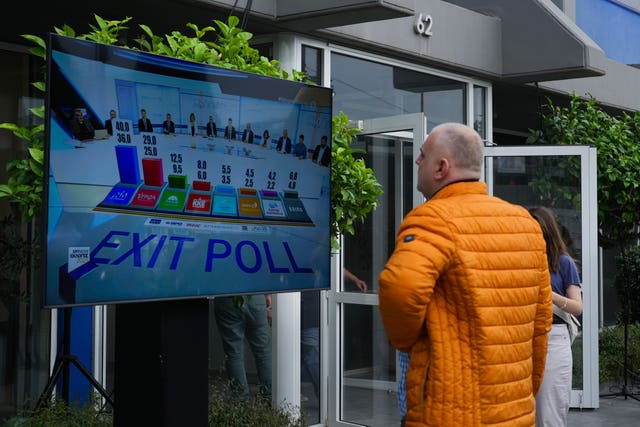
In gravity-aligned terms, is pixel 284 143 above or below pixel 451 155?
above

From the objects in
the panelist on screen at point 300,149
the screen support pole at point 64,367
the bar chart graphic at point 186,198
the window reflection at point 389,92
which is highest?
the window reflection at point 389,92

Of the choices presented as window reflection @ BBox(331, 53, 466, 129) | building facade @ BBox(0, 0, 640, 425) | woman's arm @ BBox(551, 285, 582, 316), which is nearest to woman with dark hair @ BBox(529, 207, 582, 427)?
woman's arm @ BBox(551, 285, 582, 316)

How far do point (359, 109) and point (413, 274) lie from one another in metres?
5.37

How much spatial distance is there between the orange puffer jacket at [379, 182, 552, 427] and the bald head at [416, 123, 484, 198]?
0.04 m

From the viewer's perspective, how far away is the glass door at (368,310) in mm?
7547

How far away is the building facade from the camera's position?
23.1 feet

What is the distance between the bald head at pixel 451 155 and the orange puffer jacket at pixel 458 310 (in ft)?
0.13

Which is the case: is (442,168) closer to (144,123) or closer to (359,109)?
(144,123)

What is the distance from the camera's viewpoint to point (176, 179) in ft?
13.2

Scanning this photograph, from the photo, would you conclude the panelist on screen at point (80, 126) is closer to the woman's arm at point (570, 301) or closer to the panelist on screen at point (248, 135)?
the panelist on screen at point (248, 135)

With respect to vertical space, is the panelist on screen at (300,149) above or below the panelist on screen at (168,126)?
below

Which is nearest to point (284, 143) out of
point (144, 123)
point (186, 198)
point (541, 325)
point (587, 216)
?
point (186, 198)

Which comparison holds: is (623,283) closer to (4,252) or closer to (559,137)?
(559,137)

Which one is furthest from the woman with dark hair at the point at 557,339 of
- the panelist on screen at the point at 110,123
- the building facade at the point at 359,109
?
the panelist on screen at the point at 110,123
